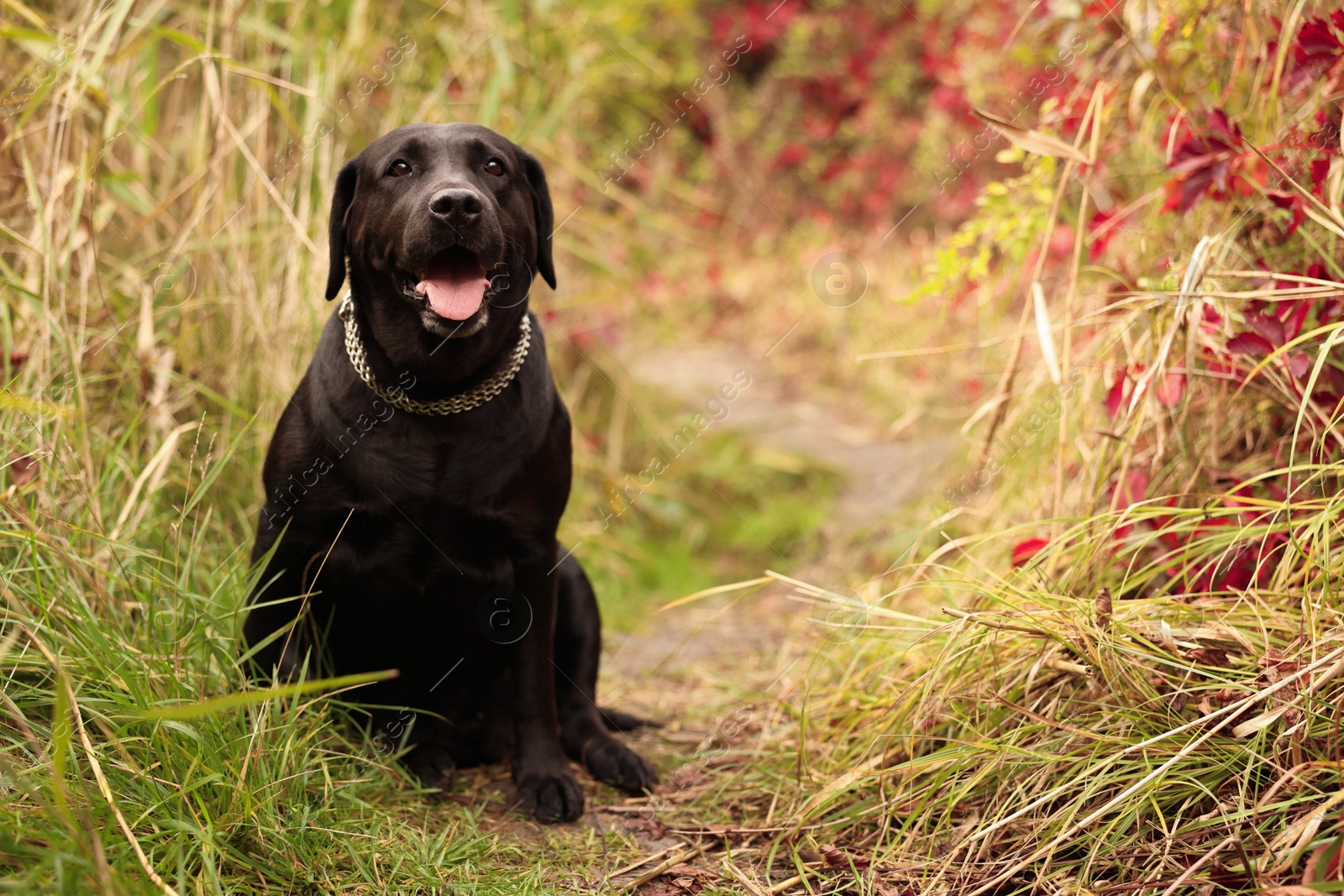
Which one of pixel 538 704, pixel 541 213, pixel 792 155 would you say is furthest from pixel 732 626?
pixel 792 155

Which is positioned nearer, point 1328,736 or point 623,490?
point 1328,736

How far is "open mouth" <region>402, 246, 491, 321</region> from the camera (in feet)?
6.63

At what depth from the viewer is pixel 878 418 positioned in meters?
5.67

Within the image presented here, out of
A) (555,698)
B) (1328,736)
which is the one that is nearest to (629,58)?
(555,698)

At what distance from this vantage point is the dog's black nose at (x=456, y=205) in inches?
77.5

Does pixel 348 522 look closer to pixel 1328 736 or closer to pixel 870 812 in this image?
pixel 870 812

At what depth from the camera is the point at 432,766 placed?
2279 mm

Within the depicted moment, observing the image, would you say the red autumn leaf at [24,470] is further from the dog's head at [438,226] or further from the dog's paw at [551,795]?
the dog's paw at [551,795]

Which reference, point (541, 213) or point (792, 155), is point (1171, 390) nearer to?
point (541, 213)

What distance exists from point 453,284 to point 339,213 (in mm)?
352

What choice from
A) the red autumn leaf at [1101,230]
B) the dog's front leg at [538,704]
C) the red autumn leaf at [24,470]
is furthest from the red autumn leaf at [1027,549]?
the red autumn leaf at [24,470]

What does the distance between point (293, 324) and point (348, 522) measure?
1045 millimetres

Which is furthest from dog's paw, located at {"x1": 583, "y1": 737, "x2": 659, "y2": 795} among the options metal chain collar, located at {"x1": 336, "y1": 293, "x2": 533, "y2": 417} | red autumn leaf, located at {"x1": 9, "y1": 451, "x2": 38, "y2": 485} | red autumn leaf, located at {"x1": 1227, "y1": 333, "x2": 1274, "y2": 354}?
red autumn leaf, located at {"x1": 1227, "y1": 333, "x2": 1274, "y2": 354}

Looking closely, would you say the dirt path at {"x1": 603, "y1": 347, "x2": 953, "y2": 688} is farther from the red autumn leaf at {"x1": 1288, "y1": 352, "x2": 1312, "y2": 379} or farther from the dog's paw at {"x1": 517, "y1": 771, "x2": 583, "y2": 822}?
the red autumn leaf at {"x1": 1288, "y1": 352, "x2": 1312, "y2": 379}
